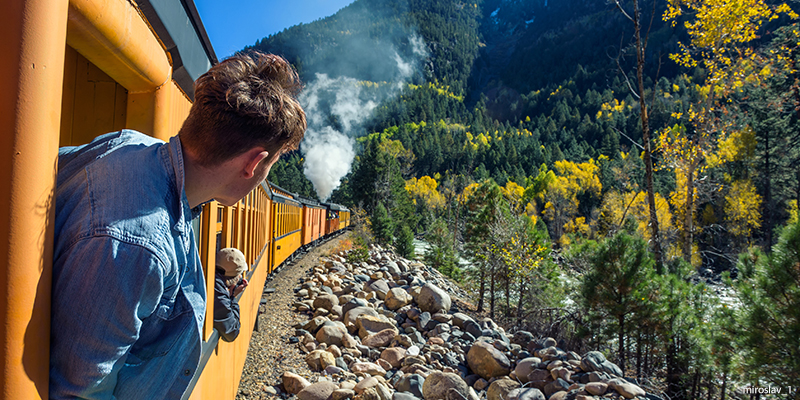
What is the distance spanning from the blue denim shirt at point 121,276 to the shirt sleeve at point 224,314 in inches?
76.0

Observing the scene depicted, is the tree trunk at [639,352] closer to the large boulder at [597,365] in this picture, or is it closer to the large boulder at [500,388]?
the large boulder at [597,365]

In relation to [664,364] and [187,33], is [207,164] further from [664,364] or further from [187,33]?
[664,364]

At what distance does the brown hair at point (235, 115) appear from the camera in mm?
980

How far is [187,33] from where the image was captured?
1.79m

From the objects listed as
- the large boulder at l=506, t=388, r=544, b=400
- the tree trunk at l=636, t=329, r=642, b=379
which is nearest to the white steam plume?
the tree trunk at l=636, t=329, r=642, b=379

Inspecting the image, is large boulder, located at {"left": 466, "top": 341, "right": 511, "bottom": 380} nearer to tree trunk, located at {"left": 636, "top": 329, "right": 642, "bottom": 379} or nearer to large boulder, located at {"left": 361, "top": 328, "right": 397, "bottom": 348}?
large boulder, located at {"left": 361, "top": 328, "right": 397, "bottom": 348}

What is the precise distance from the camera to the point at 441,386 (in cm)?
551

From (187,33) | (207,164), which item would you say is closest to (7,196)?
(207,164)

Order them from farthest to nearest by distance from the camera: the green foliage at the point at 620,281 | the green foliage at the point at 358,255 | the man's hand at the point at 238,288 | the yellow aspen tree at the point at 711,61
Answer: the green foliage at the point at 358,255
the yellow aspen tree at the point at 711,61
the green foliage at the point at 620,281
the man's hand at the point at 238,288

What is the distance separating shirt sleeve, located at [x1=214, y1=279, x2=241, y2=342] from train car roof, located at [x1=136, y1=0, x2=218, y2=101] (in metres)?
1.40

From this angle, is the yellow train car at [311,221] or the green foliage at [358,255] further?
the yellow train car at [311,221]

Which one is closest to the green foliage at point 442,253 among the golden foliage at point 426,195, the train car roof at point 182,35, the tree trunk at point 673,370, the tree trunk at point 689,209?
the tree trunk at point 689,209

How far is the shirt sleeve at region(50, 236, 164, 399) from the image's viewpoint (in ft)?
2.50

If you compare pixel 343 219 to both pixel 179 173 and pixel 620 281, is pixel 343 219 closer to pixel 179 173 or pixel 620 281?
pixel 620 281
